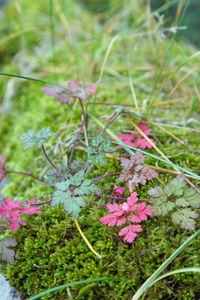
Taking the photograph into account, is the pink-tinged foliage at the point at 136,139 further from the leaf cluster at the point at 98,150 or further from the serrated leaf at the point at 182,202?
the serrated leaf at the point at 182,202

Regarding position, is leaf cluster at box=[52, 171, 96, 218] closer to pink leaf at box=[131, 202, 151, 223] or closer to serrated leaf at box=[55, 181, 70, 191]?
serrated leaf at box=[55, 181, 70, 191]

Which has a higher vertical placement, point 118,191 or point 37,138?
point 37,138

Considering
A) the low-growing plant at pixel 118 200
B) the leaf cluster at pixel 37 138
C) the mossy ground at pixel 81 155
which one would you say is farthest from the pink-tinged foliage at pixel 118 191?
the leaf cluster at pixel 37 138

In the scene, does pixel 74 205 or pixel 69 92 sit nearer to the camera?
pixel 74 205

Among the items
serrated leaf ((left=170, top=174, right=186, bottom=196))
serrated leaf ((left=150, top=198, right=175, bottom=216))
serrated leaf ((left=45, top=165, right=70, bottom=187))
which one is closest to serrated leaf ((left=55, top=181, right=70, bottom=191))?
serrated leaf ((left=45, top=165, right=70, bottom=187))

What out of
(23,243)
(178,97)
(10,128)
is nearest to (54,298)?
(23,243)

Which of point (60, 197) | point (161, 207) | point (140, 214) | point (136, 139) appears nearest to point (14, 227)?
point (60, 197)

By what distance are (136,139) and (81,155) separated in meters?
0.46

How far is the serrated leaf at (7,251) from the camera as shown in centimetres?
125

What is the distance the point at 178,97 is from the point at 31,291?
7.30 ft

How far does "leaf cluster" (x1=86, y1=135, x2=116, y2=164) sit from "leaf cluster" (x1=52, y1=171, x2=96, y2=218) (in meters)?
0.12

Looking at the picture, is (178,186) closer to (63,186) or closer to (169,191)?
(169,191)

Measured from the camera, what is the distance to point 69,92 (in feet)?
5.52

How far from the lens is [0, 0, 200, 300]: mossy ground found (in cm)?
122
